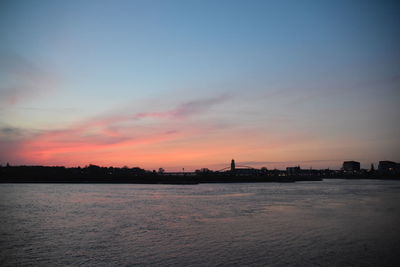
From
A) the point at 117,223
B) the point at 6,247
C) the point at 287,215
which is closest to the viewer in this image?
the point at 6,247

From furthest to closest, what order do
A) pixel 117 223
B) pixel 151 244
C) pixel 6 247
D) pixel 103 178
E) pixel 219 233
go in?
1. pixel 103 178
2. pixel 117 223
3. pixel 219 233
4. pixel 151 244
5. pixel 6 247

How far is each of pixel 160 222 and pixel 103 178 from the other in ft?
520

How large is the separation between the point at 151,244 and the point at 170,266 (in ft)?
17.7

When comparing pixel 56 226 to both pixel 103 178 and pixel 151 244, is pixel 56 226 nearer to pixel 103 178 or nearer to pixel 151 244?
pixel 151 244

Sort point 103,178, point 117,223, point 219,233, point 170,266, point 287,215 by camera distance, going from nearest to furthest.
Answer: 1. point 170,266
2. point 219,233
3. point 117,223
4. point 287,215
5. point 103,178

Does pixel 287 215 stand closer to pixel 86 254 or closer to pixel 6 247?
pixel 86 254

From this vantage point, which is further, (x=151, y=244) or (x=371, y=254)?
(x=151, y=244)

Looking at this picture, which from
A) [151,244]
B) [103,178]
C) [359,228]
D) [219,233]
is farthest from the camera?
[103,178]

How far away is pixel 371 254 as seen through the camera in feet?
64.8

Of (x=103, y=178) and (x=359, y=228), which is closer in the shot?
→ (x=359, y=228)

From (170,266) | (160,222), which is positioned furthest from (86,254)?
(160,222)

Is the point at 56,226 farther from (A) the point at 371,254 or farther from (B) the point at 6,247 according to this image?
(A) the point at 371,254

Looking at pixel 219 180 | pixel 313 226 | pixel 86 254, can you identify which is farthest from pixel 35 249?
pixel 219 180

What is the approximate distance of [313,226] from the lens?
29734 millimetres
